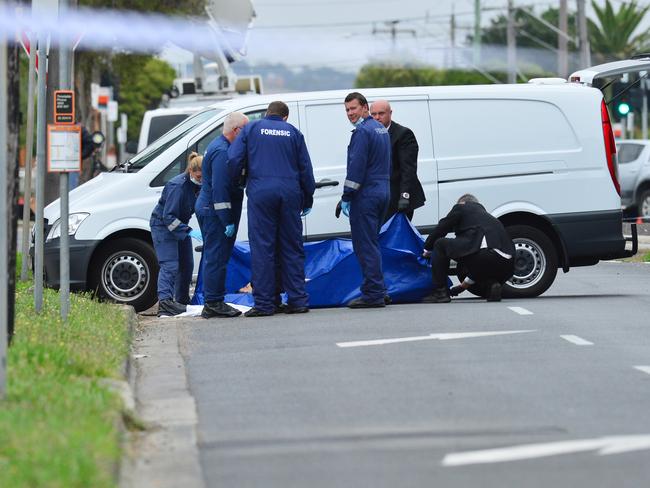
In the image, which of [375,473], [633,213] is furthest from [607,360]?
[633,213]

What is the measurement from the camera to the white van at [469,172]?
14297mm

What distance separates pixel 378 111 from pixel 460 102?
991 mm

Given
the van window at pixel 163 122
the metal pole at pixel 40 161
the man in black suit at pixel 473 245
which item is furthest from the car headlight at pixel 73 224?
the van window at pixel 163 122

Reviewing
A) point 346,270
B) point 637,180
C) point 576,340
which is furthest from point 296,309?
point 637,180

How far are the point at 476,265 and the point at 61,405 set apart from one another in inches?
278

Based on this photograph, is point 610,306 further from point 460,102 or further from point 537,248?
point 460,102

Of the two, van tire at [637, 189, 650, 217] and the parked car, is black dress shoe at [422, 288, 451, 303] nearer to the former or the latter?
the parked car

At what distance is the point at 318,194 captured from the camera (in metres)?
14.3

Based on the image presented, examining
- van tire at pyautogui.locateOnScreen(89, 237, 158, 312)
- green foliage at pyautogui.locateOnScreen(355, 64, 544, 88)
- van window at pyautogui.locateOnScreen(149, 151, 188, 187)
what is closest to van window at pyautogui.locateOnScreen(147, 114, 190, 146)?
van window at pyautogui.locateOnScreen(149, 151, 188, 187)

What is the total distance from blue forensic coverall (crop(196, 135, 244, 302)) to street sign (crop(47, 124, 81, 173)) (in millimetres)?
2179

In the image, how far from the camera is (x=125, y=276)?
47.0 feet

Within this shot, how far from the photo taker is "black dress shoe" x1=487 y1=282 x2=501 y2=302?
14.0 meters

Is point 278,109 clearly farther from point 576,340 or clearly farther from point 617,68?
point 617,68

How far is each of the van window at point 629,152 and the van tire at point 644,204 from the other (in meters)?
0.78
